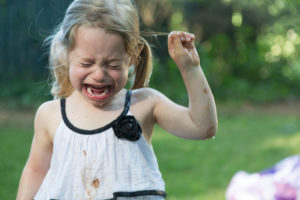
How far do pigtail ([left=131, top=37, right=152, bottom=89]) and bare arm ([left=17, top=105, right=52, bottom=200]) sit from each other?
1.18 ft

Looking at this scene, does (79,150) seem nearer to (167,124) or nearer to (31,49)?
(167,124)

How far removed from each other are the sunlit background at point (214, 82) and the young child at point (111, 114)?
8.96 ft

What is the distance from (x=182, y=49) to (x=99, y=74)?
28 cm

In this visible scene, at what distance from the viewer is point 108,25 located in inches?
68.6

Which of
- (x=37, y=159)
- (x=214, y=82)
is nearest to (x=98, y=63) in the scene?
(x=37, y=159)

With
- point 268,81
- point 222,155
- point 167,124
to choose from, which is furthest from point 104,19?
point 268,81

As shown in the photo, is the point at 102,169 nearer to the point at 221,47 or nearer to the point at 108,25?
Answer: the point at 108,25

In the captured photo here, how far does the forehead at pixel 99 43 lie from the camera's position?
68.1 inches

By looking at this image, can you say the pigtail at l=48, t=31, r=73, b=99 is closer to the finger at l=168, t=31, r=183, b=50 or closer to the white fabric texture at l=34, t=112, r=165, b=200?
the white fabric texture at l=34, t=112, r=165, b=200

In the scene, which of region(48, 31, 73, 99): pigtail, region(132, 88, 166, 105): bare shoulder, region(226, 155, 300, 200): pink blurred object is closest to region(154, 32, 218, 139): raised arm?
region(132, 88, 166, 105): bare shoulder

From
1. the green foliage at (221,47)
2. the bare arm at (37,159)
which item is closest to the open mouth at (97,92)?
the bare arm at (37,159)

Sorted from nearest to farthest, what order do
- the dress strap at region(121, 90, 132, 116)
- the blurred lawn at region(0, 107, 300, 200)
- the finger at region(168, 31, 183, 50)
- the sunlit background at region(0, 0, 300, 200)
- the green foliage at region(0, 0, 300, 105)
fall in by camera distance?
1. the finger at region(168, 31, 183, 50)
2. the dress strap at region(121, 90, 132, 116)
3. the blurred lawn at region(0, 107, 300, 200)
4. the sunlit background at region(0, 0, 300, 200)
5. the green foliage at region(0, 0, 300, 105)

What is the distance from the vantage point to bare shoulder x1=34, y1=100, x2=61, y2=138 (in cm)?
190

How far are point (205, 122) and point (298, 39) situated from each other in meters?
9.02
